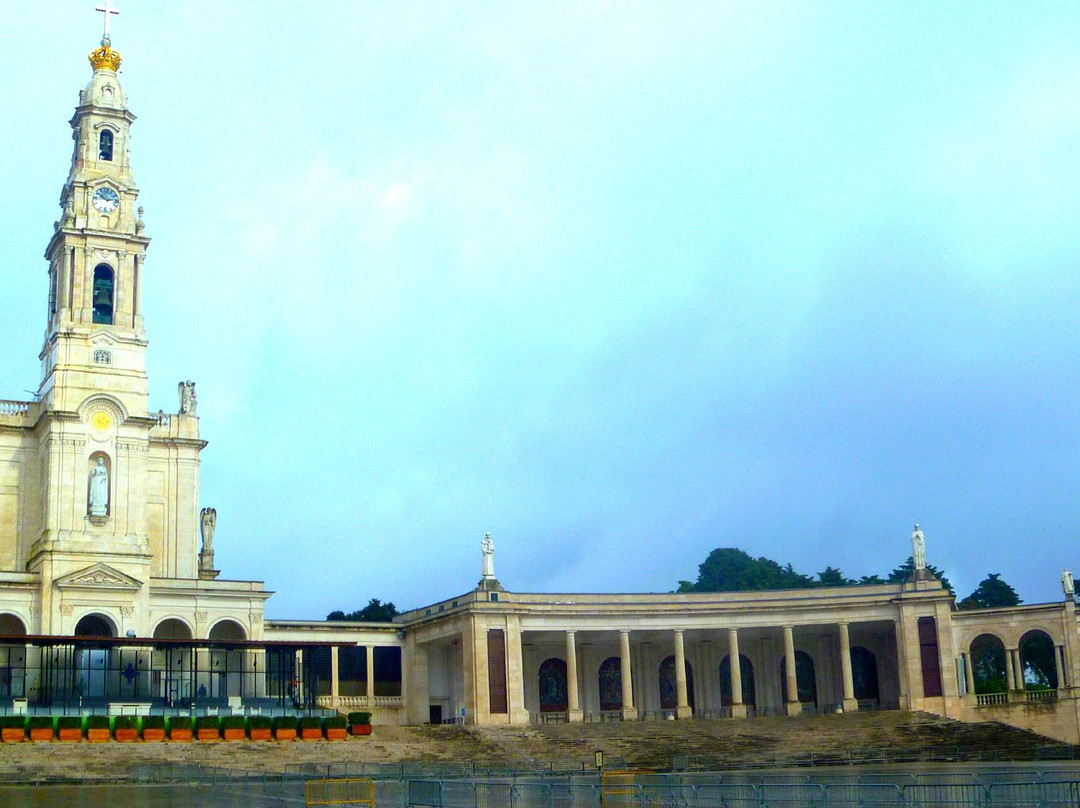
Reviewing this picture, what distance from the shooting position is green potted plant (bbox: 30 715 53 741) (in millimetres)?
58203

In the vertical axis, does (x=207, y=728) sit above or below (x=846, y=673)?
below

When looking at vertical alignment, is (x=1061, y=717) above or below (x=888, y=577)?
below

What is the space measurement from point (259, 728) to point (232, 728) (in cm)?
123

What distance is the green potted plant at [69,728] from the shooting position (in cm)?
5869

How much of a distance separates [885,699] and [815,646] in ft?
17.7

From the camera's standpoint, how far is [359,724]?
65.8 m

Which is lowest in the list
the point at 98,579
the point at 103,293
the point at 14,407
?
the point at 98,579

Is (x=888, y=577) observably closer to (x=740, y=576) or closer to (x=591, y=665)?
(x=740, y=576)

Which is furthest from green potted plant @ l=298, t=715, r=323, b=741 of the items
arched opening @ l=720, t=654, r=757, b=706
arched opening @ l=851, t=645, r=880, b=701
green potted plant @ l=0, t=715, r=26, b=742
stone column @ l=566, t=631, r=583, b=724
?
arched opening @ l=851, t=645, r=880, b=701

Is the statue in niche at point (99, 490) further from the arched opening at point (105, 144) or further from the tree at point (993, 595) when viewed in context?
the tree at point (993, 595)

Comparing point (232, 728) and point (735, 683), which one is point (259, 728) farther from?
point (735, 683)

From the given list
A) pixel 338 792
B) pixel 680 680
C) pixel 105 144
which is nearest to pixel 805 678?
pixel 680 680

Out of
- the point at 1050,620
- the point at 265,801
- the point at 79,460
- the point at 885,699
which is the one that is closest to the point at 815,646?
the point at 885,699

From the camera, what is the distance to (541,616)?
76750mm
